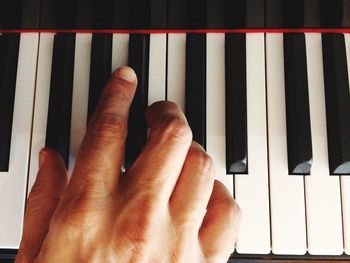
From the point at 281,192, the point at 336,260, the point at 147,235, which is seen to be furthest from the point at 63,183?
the point at 336,260

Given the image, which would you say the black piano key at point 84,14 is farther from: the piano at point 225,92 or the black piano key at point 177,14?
the black piano key at point 177,14

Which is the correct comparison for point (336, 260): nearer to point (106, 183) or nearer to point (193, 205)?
point (193, 205)

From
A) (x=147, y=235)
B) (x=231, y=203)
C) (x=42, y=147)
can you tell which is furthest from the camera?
(x=42, y=147)

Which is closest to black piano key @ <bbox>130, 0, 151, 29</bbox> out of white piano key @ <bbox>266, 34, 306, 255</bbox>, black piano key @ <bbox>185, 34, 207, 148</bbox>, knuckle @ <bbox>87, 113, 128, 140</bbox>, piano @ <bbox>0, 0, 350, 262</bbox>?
piano @ <bbox>0, 0, 350, 262</bbox>

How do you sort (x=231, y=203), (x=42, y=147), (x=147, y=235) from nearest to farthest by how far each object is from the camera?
1. (x=147, y=235)
2. (x=231, y=203)
3. (x=42, y=147)

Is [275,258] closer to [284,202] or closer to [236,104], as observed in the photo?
[284,202]

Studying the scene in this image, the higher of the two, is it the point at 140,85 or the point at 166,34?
the point at 166,34

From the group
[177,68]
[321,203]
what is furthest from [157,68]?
[321,203]
